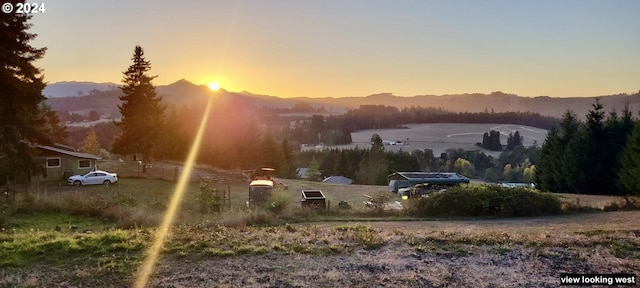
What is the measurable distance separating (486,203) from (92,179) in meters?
25.4

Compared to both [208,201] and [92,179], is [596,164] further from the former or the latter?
[92,179]

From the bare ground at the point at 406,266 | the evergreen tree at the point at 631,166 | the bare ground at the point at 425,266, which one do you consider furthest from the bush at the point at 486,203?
the evergreen tree at the point at 631,166

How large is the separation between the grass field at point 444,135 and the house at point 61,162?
221ft

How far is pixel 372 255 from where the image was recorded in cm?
843

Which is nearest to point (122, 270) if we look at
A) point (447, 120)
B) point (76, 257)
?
point (76, 257)

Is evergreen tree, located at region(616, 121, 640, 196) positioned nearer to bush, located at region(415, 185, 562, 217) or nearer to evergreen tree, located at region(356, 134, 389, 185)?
bush, located at region(415, 185, 562, 217)

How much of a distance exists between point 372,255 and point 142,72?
33.6 metres

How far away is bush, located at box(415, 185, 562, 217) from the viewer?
19.3 m

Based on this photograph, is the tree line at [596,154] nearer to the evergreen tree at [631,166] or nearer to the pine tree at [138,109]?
the evergreen tree at [631,166]

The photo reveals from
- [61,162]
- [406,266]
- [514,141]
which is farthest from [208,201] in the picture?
[514,141]

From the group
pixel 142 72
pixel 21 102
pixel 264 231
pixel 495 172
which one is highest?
pixel 142 72

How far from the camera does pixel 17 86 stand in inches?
838

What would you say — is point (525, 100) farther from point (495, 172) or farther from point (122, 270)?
point (122, 270)

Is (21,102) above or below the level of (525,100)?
below
